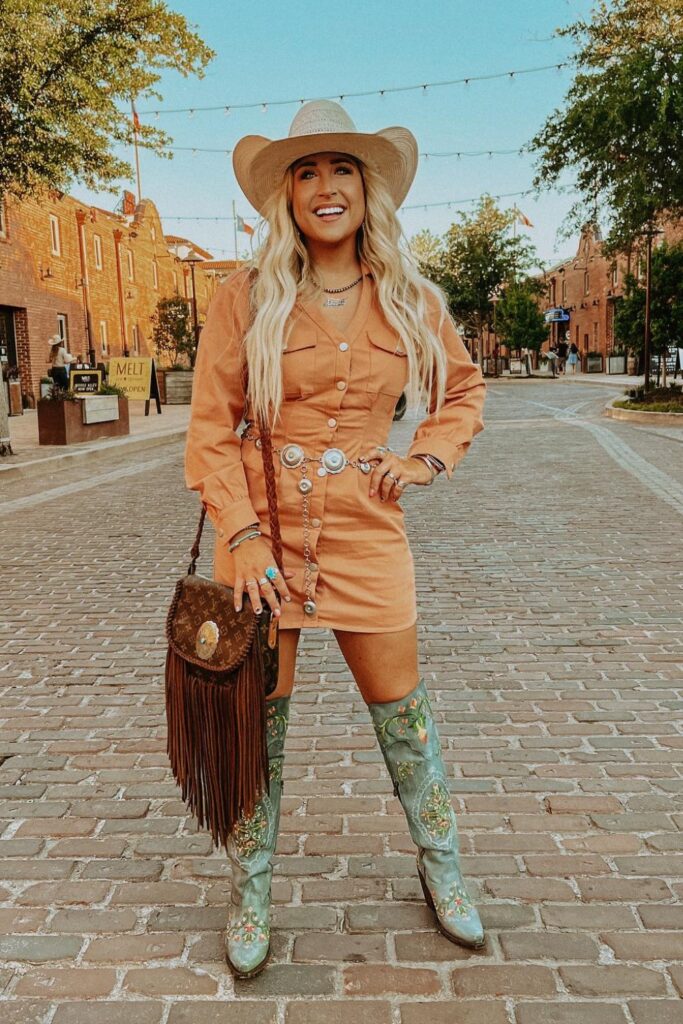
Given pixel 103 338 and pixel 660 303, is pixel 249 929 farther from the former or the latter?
pixel 103 338

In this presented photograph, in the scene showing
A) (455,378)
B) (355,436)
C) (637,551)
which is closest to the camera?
(355,436)

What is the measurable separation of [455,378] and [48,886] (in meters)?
1.86

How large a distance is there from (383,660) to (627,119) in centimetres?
1803

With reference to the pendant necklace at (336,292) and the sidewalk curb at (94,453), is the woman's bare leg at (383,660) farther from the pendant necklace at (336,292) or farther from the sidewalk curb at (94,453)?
the sidewalk curb at (94,453)

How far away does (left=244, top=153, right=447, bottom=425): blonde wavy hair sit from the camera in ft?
6.95

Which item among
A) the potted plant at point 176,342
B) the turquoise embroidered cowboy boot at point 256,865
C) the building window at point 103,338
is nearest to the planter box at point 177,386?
the potted plant at point 176,342

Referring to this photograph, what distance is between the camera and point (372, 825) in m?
3.02

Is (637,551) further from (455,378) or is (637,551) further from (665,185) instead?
(665,185)

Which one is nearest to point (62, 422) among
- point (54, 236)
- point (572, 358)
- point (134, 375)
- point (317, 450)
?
point (134, 375)

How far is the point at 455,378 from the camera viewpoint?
2.40m

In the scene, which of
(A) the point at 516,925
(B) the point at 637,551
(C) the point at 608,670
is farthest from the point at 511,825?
(B) the point at 637,551

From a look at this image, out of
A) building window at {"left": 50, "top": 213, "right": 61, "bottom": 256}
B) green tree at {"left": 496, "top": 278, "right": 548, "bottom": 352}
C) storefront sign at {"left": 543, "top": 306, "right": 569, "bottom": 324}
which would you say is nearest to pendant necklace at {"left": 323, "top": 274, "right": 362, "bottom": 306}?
building window at {"left": 50, "top": 213, "right": 61, "bottom": 256}

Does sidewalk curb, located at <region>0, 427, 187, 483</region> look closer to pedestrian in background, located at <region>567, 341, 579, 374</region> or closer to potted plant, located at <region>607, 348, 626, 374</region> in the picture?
potted plant, located at <region>607, 348, 626, 374</region>

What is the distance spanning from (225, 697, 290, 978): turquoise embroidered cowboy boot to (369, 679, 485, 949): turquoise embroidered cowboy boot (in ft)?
0.85
